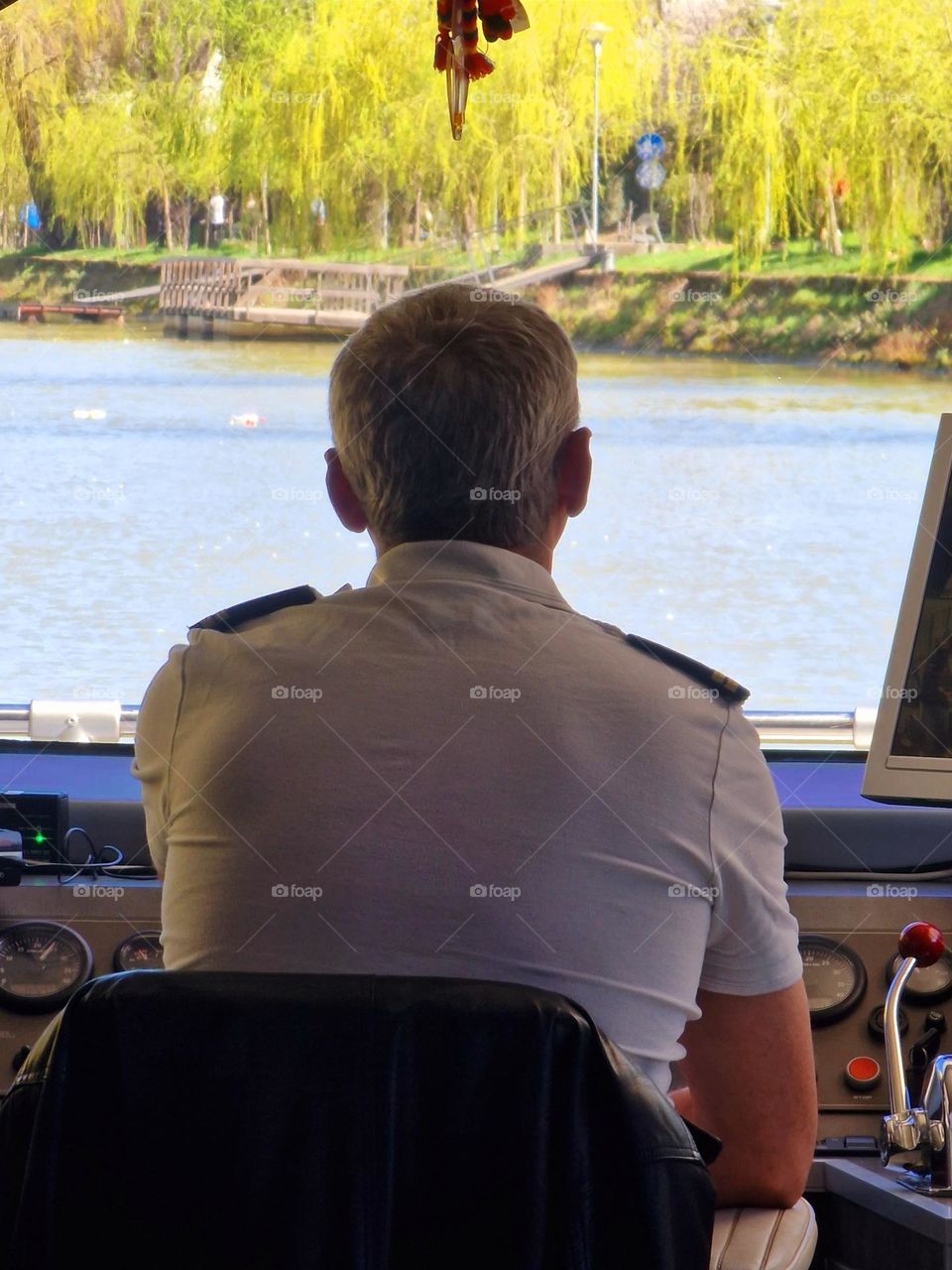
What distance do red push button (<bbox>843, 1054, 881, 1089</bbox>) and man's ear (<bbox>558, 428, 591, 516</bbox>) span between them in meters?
0.70

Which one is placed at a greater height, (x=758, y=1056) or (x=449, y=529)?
(x=449, y=529)

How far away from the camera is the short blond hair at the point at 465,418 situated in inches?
40.8

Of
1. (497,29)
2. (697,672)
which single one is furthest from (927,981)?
(497,29)

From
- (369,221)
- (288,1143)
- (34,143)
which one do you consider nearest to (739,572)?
(369,221)

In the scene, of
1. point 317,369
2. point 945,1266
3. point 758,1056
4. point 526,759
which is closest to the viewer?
point 526,759

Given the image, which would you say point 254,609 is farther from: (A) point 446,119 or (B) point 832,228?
(B) point 832,228

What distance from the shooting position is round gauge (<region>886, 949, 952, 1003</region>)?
1.46 meters

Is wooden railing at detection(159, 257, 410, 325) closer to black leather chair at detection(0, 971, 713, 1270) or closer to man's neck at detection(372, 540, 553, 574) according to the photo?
man's neck at detection(372, 540, 553, 574)

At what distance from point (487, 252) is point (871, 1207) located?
72.2 inches

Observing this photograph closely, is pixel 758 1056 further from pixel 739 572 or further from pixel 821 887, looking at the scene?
pixel 739 572

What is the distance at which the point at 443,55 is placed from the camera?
6.46 feet

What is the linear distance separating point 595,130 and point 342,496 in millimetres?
1700

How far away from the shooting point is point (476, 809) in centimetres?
91

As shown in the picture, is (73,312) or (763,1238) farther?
(73,312)
